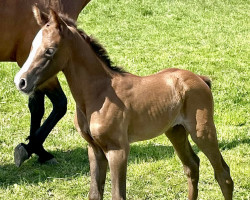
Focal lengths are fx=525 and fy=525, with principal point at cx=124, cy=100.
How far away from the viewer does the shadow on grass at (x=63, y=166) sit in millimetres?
4437

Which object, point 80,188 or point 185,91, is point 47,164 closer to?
point 80,188

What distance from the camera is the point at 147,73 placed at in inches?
292

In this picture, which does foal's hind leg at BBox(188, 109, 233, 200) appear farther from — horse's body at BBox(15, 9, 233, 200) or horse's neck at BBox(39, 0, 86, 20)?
horse's neck at BBox(39, 0, 86, 20)

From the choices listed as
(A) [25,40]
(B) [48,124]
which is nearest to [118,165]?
(B) [48,124]

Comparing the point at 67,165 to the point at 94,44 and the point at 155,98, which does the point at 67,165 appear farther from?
the point at 94,44

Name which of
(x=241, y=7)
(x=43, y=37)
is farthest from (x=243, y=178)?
(x=241, y=7)

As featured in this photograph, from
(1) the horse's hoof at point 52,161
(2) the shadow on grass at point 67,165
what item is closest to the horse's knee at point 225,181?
(2) the shadow on grass at point 67,165

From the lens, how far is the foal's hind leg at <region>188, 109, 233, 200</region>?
3359mm

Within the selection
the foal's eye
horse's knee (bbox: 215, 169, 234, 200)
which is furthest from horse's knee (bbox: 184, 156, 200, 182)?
the foal's eye

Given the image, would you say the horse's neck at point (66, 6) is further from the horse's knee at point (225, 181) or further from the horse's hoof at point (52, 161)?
the horse's knee at point (225, 181)

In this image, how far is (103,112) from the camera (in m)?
3.05

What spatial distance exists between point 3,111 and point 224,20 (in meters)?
6.39

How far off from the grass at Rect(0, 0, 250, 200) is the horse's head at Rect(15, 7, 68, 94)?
1.45 metres

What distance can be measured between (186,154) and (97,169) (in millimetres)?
694
